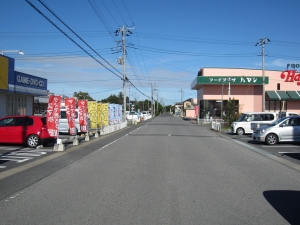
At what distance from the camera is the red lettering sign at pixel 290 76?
53406 mm

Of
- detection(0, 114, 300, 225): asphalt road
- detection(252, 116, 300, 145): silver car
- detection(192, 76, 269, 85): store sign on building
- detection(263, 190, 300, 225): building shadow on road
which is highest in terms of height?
detection(192, 76, 269, 85): store sign on building

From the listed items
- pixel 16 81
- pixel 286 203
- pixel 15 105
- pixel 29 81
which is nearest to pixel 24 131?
pixel 16 81

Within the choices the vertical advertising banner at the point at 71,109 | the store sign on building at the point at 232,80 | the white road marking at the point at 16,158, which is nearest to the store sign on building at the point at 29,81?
the vertical advertising banner at the point at 71,109

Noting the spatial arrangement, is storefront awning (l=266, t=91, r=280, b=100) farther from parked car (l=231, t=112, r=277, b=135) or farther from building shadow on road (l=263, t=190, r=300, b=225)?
building shadow on road (l=263, t=190, r=300, b=225)

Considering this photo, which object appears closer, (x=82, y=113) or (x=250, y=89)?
(x=82, y=113)

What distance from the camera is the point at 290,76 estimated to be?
53844 millimetres

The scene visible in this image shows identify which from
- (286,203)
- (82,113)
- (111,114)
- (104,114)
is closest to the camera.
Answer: (286,203)

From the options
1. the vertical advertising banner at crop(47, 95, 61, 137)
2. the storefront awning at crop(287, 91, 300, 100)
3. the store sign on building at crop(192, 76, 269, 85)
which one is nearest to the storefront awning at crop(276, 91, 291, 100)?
the storefront awning at crop(287, 91, 300, 100)

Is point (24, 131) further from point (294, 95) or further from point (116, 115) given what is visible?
point (294, 95)

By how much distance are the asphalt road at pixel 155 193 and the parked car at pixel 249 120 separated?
14.2 metres

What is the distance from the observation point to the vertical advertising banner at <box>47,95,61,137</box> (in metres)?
15.9

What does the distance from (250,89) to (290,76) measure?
6.56m

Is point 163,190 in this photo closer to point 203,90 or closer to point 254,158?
Answer: point 254,158

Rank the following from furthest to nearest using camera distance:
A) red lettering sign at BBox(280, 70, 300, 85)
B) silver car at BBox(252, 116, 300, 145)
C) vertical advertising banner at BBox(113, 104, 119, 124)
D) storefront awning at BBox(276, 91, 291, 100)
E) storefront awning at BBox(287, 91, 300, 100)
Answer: red lettering sign at BBox(280, 70, 300, 85) → storefront awning at BBox(287, 91, 300, 100) → storefront awning at BBox(276, 91, 291, 100) → vertical advertising banner at BBox(113, 104, 119, 124) → silver car at BBox(252, 116, 300, 145)
